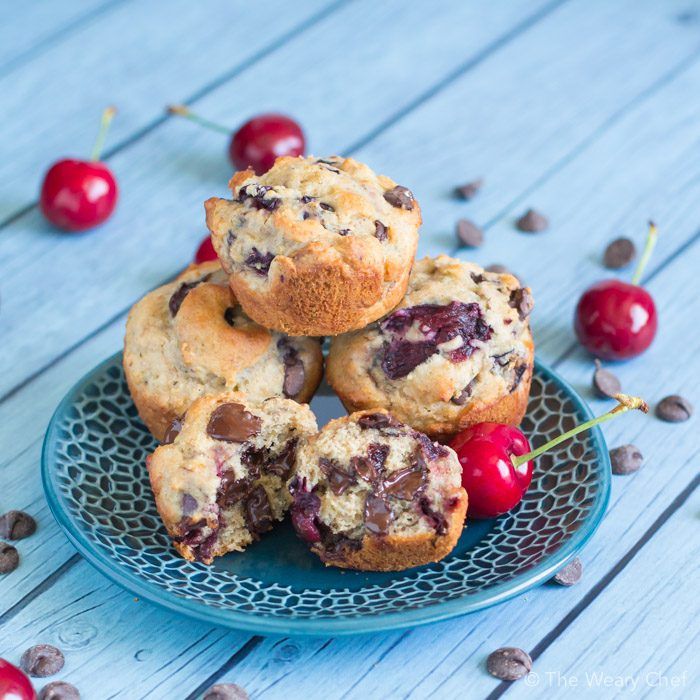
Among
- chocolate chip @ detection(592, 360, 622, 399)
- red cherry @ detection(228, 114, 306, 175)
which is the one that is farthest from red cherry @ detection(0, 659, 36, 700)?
red cherry @ detection(228, 114, 306, 175)

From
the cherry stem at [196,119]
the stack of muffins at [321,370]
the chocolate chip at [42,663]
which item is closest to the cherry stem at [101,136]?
the cherry stem at [196,119]

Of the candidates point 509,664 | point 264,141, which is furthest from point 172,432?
point 264,141

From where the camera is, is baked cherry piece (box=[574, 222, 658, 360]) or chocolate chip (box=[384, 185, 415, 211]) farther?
baked cherry piece (box=[574, 222, 658, 360])

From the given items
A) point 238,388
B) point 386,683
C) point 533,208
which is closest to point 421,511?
point 386,683

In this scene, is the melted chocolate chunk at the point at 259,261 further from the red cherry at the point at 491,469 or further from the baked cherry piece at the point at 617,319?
the baked cherry piece at the point at 617,319

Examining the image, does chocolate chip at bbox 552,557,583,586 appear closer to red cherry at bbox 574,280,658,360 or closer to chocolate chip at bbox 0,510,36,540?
red cherry at bbox 574,280,658,360

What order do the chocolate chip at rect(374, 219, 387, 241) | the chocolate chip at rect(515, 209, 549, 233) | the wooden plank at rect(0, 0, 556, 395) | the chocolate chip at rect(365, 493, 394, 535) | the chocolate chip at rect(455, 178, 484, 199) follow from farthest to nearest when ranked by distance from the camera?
1. the chocolate chip at rect(455, 178, 484, 199)
2. the chocolate chip at rect(515, 209, 549, 233)
3. the wooden plank at rect(0, 0, 556, 395)
4. the chocolate chip at rect(374, 219, 387, 241)
5. the chocolate chip at rect(365, 493, 394, 535)
